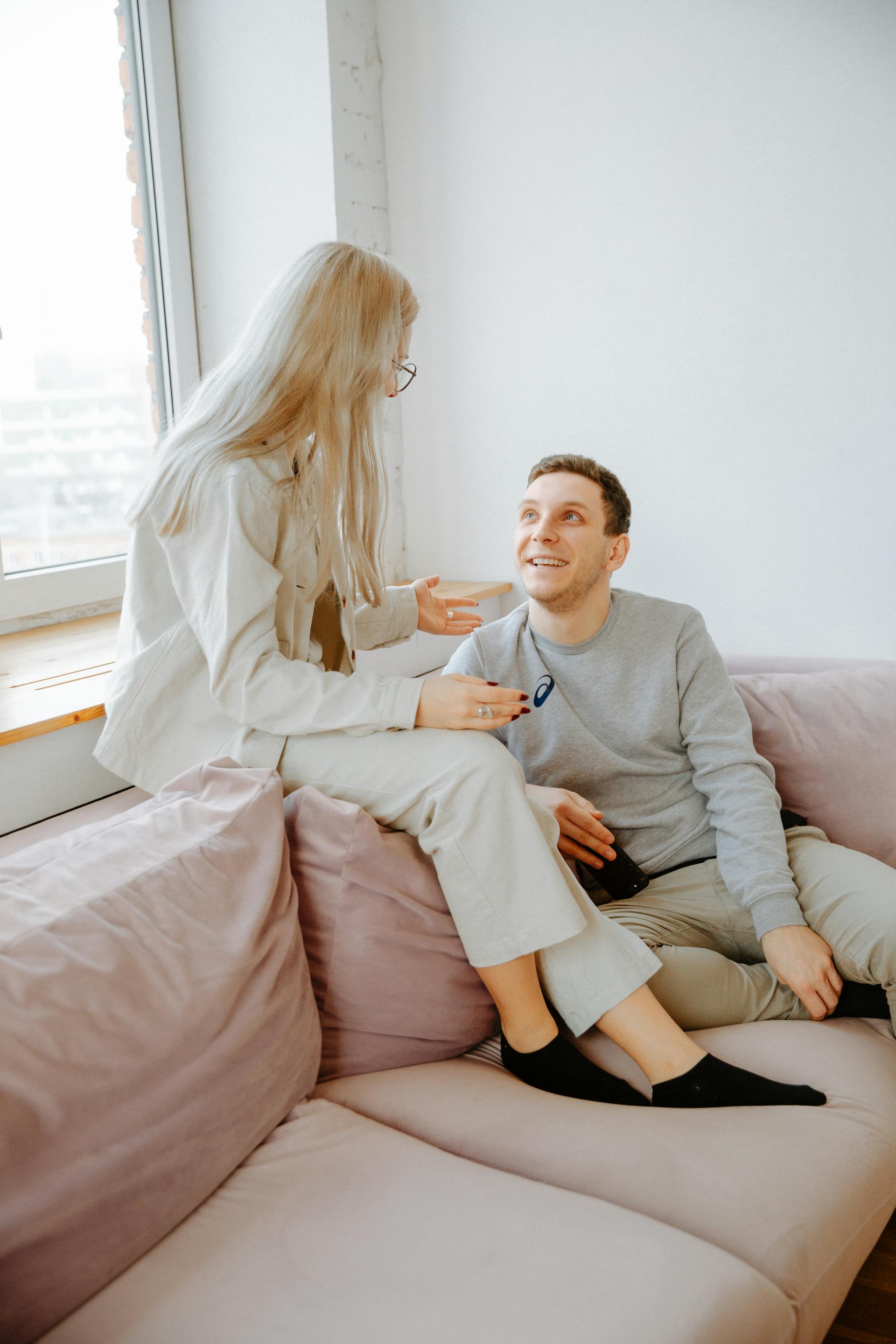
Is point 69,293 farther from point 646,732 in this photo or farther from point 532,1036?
point 532,1036

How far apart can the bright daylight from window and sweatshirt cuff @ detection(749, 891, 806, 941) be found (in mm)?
1638

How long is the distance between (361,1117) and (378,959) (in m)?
0.19

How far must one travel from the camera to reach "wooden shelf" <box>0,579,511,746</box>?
4.85 feet

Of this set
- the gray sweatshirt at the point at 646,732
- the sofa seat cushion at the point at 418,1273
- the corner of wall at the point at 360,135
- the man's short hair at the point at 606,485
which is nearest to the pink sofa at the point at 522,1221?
the sofa seat cushion at the point at 418,1273

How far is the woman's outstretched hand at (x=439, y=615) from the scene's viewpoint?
1723 millimetres

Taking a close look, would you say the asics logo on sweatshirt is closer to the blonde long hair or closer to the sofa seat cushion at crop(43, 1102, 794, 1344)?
the blonde long hair

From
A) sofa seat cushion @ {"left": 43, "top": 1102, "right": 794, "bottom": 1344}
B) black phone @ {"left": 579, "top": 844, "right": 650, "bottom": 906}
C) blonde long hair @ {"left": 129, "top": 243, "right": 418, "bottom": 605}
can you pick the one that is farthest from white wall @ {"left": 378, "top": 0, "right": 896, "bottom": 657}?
sofa seat cushion @ {"left": 43, "top": 1102, "right": 794, "bottom": 1344}

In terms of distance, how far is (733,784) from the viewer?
5.18 feet

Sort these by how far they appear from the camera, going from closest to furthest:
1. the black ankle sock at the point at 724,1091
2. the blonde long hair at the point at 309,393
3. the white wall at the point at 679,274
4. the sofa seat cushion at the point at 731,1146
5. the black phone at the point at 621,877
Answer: the sofa seat cushion at the point at 731,1146
the black ankle sock at the point at 724,1091
the blonde long hair at the point at 309,393
the black phone at the point at 621,877
the white wall at the point at 679,274

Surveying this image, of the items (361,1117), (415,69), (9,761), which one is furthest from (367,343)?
(415,69)

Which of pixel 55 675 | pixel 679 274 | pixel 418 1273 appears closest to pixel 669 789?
pixel 418 1273

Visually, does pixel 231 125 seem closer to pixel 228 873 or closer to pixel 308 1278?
pixel 228 873

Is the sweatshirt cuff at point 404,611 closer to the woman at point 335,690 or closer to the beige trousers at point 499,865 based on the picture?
the woman at point 335,690

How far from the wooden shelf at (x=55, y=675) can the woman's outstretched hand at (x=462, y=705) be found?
480 mm
